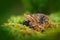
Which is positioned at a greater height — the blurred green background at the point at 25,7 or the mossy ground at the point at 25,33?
the blurred green background at the point at 25,7

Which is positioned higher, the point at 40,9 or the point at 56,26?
the point at 40,9

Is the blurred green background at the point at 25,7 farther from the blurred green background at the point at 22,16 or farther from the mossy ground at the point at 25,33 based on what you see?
the mossy ground at the point at 25,33

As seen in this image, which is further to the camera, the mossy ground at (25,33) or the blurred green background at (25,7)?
the blurred green background at (25,7)

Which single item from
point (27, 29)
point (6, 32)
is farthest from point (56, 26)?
point (6, 32)

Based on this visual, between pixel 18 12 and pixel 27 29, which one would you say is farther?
pixel 18 12

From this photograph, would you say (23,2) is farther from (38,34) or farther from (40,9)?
(38,34)

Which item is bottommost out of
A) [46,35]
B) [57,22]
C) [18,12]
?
[46,35]

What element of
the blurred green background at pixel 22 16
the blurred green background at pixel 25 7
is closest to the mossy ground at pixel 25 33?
the blurred green background at pixel 22 16

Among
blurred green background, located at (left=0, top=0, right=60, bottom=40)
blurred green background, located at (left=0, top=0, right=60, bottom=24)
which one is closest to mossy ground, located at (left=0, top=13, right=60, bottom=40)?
blurred green background, located at (left=0, top=0, right=60, bottom=40)

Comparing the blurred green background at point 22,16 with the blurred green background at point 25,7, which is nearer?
the blurred green background at point 22,16

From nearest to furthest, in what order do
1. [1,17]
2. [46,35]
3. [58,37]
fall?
1. [46,35]
2. [58,37]
3. [1,17]

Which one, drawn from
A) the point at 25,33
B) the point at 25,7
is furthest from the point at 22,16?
the point at 25,33
